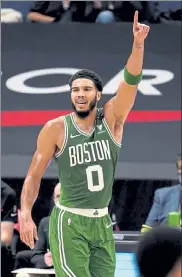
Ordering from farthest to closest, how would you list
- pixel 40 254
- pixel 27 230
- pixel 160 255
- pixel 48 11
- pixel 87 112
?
pixel 48 11, pixel 40 254, pixel 87 112, pixel 27 230, pixel 160 255

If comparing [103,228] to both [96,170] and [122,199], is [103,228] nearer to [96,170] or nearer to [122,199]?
[96,170]

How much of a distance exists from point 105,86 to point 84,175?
4.44 metres

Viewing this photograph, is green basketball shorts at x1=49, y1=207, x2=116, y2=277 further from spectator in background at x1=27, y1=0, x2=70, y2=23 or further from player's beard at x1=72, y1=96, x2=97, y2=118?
spectator in background at x1=27, y1=0, x2=70, y2=23

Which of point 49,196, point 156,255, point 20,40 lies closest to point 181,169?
point 49,196

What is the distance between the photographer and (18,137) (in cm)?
986

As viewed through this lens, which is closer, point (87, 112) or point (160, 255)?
point (160, 255)

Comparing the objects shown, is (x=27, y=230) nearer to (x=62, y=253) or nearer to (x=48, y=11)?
(x=62, y=253)

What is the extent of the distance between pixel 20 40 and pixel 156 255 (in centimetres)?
729

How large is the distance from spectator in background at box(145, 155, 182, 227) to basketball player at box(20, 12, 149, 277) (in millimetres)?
3320

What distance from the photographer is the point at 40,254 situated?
27.0ft

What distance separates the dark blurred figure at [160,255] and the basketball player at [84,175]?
269 centimetres

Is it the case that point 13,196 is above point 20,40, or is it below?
below

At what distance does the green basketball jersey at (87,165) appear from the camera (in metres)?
5.57

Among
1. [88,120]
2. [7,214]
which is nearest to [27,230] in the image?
[88,120]
